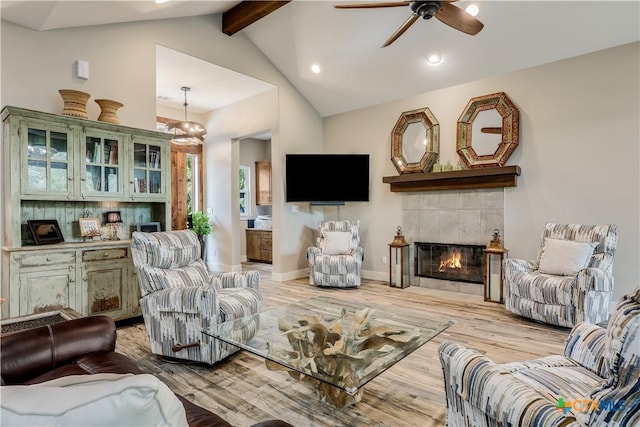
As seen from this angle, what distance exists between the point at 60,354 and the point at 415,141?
4.90m

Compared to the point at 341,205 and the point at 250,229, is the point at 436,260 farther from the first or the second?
the point at 250,229

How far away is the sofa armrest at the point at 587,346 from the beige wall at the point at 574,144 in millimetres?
2789

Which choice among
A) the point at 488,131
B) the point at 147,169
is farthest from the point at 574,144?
the point at 147,169

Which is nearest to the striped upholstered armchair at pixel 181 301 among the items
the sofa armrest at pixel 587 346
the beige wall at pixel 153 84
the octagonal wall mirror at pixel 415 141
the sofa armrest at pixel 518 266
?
the sofa armrest at pixel 587 346

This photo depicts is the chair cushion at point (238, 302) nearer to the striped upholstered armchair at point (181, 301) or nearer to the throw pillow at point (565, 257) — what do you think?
the striped upholstered armchair at point (181, 301)

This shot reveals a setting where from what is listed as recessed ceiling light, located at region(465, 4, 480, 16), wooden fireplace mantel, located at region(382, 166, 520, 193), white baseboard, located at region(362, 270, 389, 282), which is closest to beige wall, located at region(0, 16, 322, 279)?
white baseboard, located at region(362, 270, 389, 282)

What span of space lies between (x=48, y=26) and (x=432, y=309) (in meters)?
4.94

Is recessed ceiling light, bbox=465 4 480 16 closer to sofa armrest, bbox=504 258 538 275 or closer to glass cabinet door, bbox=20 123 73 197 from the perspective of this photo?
sofa armrest, bbox=504 258 538 275

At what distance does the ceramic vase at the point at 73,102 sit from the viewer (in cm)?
326

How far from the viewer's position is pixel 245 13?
4.41 metres

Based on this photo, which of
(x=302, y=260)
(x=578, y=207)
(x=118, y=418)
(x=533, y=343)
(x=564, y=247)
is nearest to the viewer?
(x=118, y=418)

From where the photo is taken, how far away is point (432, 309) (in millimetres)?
4043

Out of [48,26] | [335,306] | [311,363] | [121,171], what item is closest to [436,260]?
[335,306]

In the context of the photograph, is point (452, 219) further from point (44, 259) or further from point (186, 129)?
point (44, 259)
